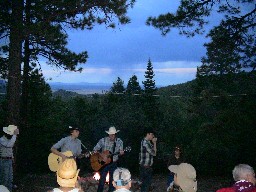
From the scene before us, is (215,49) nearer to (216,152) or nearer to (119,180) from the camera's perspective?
(216,152)

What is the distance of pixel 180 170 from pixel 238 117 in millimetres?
8109

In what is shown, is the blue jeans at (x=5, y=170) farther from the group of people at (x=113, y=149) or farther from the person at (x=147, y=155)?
the person at (x=147, y=155)

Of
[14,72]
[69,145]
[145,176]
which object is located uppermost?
[14,72]

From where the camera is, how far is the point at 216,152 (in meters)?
17.3

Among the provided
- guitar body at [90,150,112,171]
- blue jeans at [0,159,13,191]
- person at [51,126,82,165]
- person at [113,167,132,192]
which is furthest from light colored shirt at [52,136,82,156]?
person at [113,167,132,192]

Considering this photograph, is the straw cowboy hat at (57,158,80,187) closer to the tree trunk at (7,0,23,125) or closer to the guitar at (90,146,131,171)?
the guitar at (90,146,131,171)

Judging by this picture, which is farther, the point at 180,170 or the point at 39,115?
the point at 39,115

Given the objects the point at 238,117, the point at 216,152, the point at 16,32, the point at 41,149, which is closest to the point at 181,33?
the point at 238,117

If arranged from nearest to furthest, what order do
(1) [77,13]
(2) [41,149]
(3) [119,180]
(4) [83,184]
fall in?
1. (3) [119,180]
2. (4) [83,184]
3. (1) [77,13]
4. (2) [41,149]

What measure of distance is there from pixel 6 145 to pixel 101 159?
224 cm

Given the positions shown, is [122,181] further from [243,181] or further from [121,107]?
[121,107]

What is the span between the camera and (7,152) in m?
8.24

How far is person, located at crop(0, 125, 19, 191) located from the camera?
8102mm

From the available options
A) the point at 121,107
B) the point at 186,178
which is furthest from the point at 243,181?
the point at 121,107
